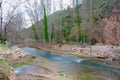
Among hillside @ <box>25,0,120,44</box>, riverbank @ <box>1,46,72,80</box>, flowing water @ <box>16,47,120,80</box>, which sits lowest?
flowing water @ <box>16,47,120,80</box>

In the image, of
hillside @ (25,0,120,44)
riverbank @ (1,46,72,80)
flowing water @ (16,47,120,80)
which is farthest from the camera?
hillside @ (25,0,120,44)

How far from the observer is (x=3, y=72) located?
6.63 m

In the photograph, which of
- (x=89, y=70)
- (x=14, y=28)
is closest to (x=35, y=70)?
(x=89, y=70)

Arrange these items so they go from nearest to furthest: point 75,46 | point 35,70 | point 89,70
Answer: point 35,70 < point 89,70 < point 75,46

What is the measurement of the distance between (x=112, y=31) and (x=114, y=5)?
12.5ft

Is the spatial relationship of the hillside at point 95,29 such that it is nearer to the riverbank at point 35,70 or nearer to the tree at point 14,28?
the tree at point 14,28

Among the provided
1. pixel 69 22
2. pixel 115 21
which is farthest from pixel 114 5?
pixel 69 22

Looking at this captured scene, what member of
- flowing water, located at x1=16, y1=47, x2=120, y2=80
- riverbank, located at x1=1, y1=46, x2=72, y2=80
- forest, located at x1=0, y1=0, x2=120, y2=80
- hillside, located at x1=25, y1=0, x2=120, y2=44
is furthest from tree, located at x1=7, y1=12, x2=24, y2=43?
flowing water, located at x1=16, y1=47, x2=120, y2=80

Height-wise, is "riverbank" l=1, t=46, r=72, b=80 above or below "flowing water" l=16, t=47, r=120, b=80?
above

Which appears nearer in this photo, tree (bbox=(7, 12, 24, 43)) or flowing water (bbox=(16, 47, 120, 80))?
flowing water (bbox=(16, 47, 120, 80))

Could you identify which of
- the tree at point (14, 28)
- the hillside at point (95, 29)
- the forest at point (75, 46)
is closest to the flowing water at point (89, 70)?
the forest at point (75, 46)

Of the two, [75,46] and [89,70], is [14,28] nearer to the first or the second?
[75,46]

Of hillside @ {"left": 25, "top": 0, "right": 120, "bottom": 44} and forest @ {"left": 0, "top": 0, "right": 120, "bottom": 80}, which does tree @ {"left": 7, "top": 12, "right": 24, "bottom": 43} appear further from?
hillside @ {"left": 25, "top": 0, "right": 120, "bottom": 44}

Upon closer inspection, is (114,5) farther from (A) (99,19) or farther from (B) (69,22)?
(B) (69,22)
